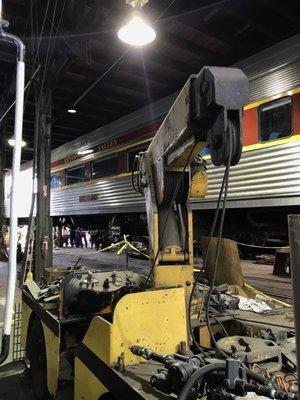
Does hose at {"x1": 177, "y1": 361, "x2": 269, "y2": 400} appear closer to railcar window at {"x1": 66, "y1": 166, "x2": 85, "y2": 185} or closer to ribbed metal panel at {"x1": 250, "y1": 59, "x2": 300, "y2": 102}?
ribbed metal panel at {"x1": 250, "y1": 59, "x2": 300, "y2": 102}

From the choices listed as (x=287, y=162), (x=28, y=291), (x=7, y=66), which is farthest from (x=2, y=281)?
(x=287, y=162)

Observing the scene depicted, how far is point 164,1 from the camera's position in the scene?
200 inches

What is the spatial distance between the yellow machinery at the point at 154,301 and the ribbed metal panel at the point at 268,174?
2.60m

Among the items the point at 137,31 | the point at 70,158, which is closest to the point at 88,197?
the point at 70,158

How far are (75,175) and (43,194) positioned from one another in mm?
4921

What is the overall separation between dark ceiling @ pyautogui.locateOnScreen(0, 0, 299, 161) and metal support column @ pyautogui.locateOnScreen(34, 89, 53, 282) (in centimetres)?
54

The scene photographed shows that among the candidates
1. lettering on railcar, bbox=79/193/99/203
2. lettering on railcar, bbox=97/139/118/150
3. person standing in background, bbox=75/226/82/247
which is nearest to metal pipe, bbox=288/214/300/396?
lettering on railcar, bbox=97/139/118/150

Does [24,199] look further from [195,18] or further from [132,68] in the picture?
[195,18]

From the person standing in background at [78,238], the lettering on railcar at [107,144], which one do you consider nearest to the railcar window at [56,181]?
the person standing in background at [78,238]

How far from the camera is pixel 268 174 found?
5.12 metres

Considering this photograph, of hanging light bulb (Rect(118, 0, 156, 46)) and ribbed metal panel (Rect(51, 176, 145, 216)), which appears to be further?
ribbed metal panel (Rect(51, 176, 145, 216))

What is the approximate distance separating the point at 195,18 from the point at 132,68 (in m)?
2.05

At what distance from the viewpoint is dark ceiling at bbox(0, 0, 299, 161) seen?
205 inches

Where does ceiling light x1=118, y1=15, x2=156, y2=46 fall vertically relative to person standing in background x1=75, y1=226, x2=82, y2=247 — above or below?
above
